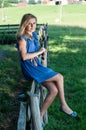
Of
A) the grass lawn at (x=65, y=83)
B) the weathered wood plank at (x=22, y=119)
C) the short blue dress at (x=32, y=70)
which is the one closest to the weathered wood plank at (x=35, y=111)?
the weathered wood plank at (x=22, y=119)

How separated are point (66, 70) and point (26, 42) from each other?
19.9 feet

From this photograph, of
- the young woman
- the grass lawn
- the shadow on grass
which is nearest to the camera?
the young woman

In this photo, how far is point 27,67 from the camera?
15.5 ft

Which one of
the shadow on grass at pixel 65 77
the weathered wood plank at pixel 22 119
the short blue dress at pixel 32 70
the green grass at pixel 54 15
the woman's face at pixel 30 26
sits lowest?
the green grass at pixel 54 15

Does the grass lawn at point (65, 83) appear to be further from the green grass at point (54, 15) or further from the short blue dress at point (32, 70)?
the green grass at point (54, 15)

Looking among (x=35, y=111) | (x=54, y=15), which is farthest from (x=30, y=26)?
(x=54, y=15)

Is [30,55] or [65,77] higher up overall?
[30,55]

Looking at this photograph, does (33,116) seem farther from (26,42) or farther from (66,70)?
(66,70)

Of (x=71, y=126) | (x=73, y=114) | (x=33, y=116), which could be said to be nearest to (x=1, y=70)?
(x=71, y=126)

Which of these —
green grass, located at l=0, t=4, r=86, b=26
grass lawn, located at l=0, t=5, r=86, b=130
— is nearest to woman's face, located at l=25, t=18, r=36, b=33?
grass lawn, located at l=0, t=5, r=86, b=130

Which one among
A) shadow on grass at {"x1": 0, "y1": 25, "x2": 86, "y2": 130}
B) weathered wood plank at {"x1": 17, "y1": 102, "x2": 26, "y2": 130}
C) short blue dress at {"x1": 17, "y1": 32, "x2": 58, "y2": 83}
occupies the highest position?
short blue dress at {"x1": 17, "y1": 32, "x2": 58, "y2": 83}

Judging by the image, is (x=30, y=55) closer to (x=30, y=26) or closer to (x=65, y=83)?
(x=30, y=26)

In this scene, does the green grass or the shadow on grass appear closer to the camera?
the shadow on grass

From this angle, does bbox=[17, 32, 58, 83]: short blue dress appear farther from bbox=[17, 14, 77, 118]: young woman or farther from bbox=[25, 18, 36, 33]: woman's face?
bbox=[25, 18, 36, 33]: woman's face
